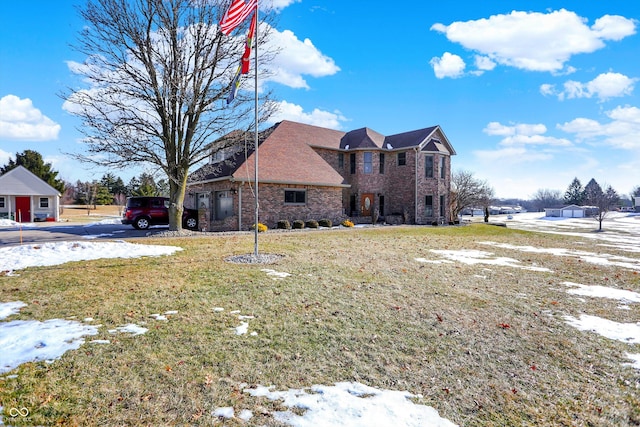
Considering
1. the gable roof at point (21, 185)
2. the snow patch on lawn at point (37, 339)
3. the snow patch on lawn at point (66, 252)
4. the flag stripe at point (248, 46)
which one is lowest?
the snow patch on lawn at point (37, 339)

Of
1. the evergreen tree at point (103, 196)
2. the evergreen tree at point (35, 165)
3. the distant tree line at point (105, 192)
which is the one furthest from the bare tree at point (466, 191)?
the evergreen tree at point (103, 196)

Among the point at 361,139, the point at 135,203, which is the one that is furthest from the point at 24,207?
the point at 361,139

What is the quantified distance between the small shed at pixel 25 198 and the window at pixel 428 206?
35.0 m

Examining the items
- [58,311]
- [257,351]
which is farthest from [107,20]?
[257,351]

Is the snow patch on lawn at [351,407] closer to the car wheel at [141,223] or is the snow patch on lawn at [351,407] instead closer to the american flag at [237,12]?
the american flag at [237,12]

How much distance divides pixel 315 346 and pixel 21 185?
38481mm

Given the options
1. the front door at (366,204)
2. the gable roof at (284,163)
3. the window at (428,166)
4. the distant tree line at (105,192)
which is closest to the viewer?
the gable roof at (284,163)

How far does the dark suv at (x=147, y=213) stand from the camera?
63.3 feet

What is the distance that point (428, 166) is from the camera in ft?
92.8

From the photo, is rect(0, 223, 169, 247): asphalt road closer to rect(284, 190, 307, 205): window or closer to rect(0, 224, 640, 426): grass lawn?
rect(0, 224, 640, 426): grass lawn

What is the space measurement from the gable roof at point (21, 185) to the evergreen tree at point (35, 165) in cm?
1234

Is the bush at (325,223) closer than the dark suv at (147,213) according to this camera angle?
No

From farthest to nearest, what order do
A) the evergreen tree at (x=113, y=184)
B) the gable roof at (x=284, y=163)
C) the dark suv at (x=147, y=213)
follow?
1. the evergreen tree at (x=113, y=184)
2. the gable roof at (x=284, y=163)
3. the dark suv at (x=147, y=213)

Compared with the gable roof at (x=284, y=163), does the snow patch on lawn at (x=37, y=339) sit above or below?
below
